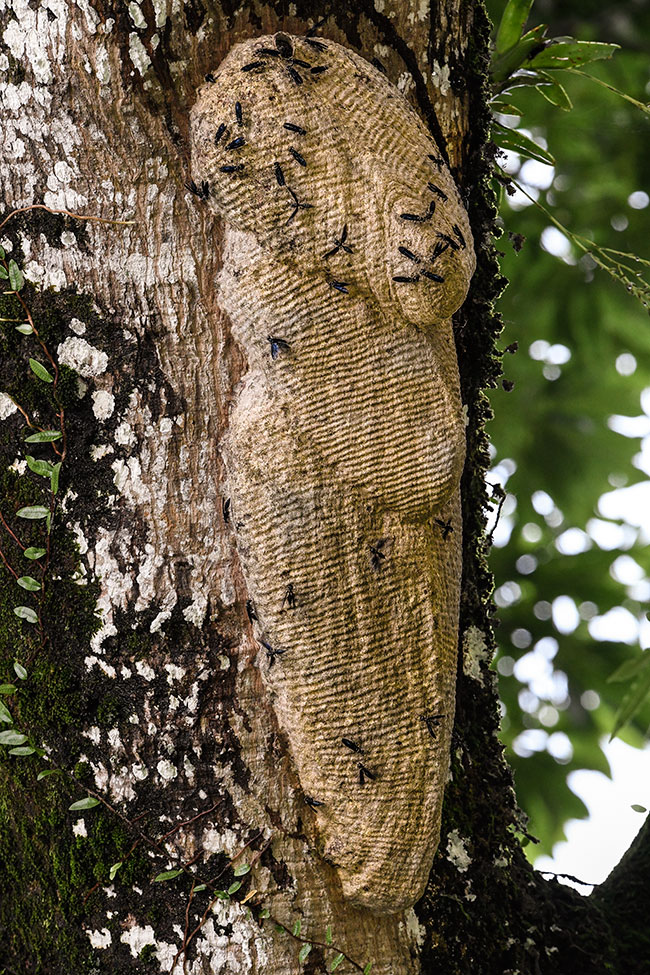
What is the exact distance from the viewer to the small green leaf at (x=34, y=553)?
1333 mm

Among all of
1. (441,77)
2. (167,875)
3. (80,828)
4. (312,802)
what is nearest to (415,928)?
(312,802)

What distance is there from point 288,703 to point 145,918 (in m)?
0.36

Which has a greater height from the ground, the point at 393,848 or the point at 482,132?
the point at 482,132

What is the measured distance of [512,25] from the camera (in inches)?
78.0

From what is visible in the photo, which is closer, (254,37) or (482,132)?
(254,37)

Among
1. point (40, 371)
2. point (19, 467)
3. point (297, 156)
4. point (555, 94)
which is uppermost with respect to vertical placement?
point (297, 156)

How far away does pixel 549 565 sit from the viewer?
3297mm

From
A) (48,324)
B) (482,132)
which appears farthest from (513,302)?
(48,324)

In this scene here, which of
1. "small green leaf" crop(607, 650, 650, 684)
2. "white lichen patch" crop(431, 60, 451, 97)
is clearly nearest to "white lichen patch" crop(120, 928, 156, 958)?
"small green leaf" crop(607, 650, 650, 684)

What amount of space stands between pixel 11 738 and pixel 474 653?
0.77 meters

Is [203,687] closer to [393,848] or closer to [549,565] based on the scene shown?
[393,848]

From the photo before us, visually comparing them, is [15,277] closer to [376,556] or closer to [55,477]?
[55,477]

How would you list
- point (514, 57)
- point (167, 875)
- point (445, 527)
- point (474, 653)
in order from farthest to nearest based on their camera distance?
point (514, 57) → point (474, 653) → point (445, 527) → point (167, 875)

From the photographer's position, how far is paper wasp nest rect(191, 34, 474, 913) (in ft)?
4.26
